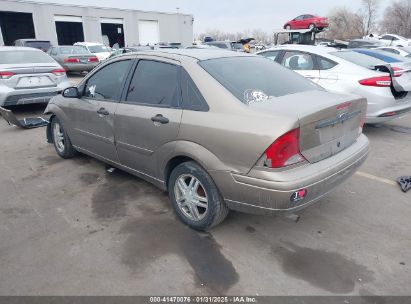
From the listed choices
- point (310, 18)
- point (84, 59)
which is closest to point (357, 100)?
point (84, 59)

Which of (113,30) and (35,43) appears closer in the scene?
(35,43)

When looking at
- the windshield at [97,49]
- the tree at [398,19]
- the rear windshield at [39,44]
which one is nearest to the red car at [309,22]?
the windshield at [97,49]

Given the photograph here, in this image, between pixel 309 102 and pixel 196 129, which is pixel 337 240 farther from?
pixel 196 129

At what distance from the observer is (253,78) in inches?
126

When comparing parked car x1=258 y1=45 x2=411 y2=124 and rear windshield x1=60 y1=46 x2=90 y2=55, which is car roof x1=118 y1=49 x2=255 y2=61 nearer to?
parked car x1=258 y1=45 x2=411 y2=124

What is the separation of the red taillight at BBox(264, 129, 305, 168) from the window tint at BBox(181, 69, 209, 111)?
2.33 ft

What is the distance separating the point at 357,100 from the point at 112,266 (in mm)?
2611

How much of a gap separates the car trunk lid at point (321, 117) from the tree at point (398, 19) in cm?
6253

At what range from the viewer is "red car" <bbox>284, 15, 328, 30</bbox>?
26562 mm

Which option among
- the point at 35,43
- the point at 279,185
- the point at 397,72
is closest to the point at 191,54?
the point at 279,185

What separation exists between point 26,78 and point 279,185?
22.7 feet

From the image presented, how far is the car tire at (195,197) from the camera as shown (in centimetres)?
291

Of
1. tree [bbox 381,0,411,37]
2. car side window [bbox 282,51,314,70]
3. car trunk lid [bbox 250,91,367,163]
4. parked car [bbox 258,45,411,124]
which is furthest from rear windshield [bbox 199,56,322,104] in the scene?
tree [bbox 381,0,411,37]

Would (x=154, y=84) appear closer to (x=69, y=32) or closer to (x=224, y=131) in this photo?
(x=224, y=131)
